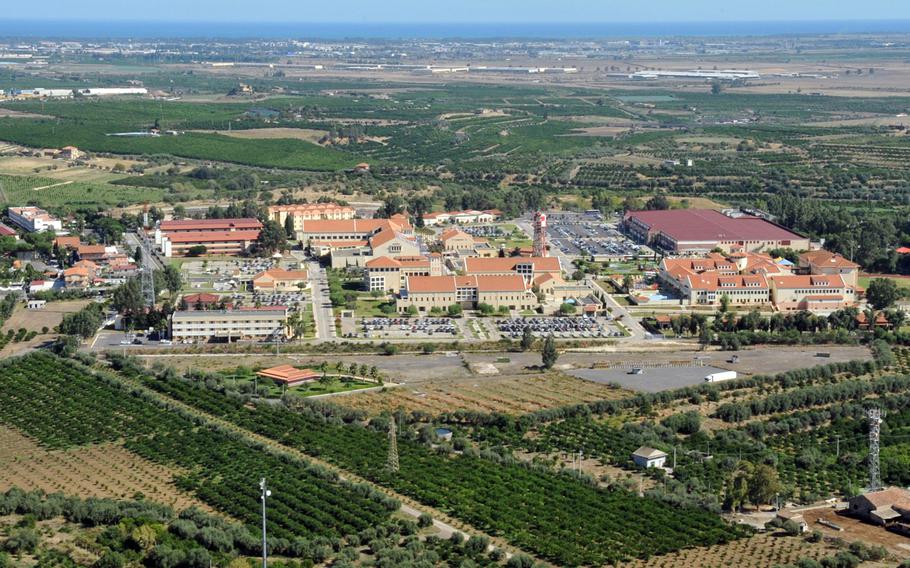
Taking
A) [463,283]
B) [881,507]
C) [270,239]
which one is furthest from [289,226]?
[881,507]

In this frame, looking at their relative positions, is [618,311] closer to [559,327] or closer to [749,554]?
[559,327]

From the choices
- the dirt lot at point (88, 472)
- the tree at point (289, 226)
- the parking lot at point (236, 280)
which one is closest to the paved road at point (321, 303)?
the parking lot at point (236, 280)

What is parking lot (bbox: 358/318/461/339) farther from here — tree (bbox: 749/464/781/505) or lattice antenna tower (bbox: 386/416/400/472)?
tree (bbox: 749/464/781/505)

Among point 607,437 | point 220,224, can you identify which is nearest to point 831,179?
point 220,224

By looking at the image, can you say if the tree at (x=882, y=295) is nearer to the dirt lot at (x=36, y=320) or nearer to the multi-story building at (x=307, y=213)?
the multi-story building at (x=307, y=213)

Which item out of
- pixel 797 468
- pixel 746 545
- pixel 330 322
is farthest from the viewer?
pixel 330 322

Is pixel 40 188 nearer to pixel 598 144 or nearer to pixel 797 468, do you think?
pixel 598 144
